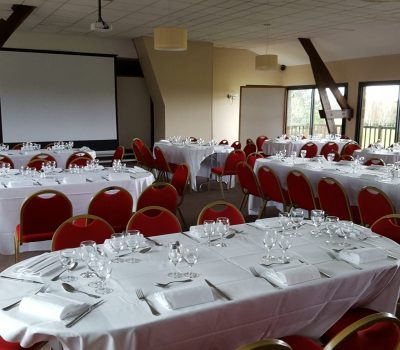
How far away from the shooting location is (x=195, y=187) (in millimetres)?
8758

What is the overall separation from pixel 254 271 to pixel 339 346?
0.82 meters

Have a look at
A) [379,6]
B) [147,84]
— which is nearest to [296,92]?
[147,84]

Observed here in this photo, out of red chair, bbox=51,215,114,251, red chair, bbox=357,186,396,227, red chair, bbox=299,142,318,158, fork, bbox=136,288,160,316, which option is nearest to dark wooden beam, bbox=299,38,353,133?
red chair, bbox=299,142,318,158

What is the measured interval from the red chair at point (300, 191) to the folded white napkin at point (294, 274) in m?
3.00

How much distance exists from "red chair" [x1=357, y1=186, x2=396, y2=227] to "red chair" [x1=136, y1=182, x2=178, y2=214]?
2077 millimetres

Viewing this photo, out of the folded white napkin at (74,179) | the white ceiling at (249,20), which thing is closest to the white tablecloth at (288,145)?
the white ceiling at (249,20)

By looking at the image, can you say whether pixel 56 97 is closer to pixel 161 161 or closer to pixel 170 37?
pixel 161 161

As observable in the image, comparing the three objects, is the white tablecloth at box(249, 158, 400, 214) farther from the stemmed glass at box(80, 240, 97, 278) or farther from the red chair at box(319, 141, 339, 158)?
the stemmed glass at box(80, 240, 97, 278)

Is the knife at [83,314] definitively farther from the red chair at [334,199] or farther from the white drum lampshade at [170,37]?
the white drum lampshade at [170,37]

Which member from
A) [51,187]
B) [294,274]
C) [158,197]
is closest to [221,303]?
[294,274]

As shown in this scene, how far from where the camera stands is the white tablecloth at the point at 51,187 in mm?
4766

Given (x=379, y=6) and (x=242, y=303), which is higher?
(x=379, y=6)

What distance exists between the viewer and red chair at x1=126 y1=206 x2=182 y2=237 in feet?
11.4

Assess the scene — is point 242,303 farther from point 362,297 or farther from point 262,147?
point 262,147
